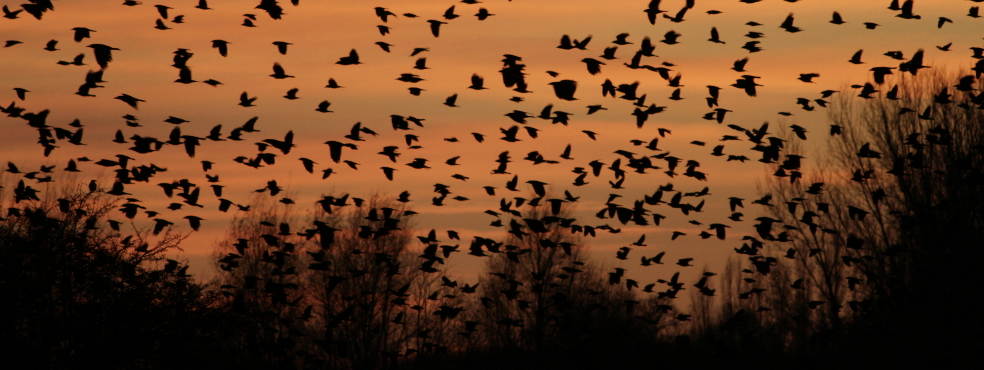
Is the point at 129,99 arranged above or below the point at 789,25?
below

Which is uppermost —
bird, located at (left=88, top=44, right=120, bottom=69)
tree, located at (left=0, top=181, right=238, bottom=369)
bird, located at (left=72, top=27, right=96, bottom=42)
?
bird, located at (left=72, top=27, right=96, bottom=42)

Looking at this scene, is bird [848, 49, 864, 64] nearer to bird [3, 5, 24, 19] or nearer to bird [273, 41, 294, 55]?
bird [273, 41, 294, 55]

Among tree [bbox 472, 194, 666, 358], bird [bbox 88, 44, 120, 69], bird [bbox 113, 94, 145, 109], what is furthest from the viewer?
tree [bbox 472, 194, 666, 358]

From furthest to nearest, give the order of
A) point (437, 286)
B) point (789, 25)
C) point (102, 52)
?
1. point (437, 286)
2. point (789, 25)
3. point (102, 52)

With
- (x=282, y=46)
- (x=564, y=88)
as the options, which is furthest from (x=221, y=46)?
(x=564, y=88)

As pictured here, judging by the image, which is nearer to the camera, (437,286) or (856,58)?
(856,58)

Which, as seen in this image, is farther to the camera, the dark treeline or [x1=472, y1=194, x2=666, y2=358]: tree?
[x1=472, y1=194, x2=666, y2=358]: tree

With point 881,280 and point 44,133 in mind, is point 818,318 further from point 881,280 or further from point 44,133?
point 44,133

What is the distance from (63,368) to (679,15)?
528 inches

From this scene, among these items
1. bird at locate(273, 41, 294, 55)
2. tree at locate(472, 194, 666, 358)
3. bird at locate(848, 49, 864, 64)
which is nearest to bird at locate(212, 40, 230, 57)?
bird at locate(273, 41, 294, 55)

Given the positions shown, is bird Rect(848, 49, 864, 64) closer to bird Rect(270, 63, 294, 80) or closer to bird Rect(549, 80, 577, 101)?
bird Rect(549, 80, 577, 101)

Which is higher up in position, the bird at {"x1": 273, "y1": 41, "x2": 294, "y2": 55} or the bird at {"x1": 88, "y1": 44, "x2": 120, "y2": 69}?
the bird at {"x1": 273, "y1": 41, "x2": 294, "y2": 55}

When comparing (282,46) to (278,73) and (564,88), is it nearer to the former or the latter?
(278,73)

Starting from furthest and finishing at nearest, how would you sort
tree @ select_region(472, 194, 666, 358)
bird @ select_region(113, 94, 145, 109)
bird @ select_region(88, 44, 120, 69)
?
tree @ select_region(472, 194, 666, 358) < bird @ select_region(113, 94, 145, 109) < bird @ select_region(88, 44, 120, 69)
